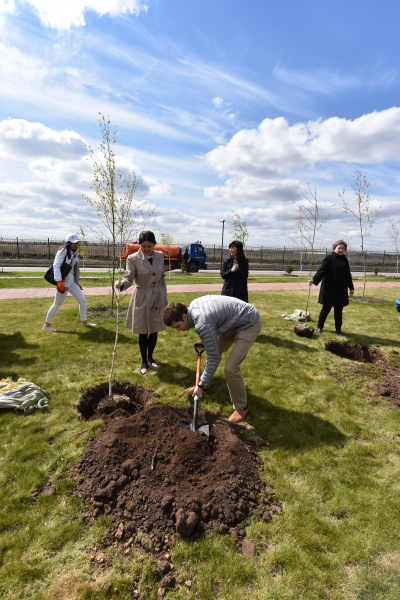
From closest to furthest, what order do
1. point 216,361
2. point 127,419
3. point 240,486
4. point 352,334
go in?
point 240,486, point 216,361, point 127,419, point 352,334

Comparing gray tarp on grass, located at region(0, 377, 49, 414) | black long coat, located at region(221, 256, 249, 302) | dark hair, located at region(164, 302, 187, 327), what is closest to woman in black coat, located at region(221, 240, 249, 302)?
black long coat, located at region(221, 256, 249, 302)

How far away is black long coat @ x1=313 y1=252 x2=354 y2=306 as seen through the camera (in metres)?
6.26

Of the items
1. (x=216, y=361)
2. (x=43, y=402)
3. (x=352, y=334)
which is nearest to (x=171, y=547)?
(x=216, y=361)

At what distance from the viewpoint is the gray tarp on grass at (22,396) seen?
11.5ft

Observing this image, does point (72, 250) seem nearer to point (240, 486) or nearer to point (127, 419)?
point (127, 419)

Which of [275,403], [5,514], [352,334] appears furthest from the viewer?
[352,334]

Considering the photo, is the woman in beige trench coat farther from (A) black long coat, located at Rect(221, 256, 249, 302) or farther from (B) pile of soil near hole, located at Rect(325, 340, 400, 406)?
(B) pile of soil near hole, located at Rect(325, 340, 400, 406)

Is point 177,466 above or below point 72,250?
below

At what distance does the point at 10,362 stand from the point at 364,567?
192 inches

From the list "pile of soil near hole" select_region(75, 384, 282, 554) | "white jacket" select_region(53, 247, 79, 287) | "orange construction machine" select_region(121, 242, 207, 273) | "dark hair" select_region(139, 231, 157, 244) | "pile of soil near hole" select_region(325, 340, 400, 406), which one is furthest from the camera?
"orange construction machine" select_region(121, 242, 207, 273)

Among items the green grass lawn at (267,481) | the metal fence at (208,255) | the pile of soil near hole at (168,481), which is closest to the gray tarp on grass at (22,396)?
the green grass lawn at (267,481)

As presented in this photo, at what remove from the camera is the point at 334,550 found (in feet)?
6.80

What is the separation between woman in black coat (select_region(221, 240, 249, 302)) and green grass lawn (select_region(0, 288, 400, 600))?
3.79 feet

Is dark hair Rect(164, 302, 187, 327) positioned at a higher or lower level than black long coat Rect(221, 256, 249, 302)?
lower
